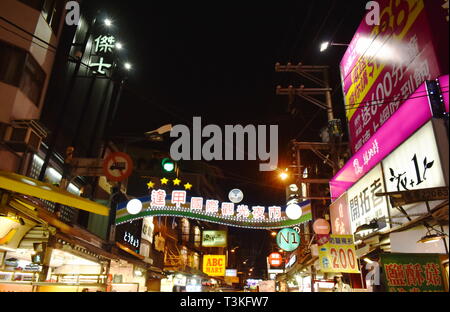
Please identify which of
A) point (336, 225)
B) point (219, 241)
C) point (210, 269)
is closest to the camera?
point (336, 225)

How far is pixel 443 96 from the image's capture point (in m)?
7.04

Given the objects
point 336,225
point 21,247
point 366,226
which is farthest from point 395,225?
point 21,247

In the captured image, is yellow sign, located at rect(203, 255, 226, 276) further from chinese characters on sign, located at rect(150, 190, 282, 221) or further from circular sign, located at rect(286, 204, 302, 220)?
circular sign, located at rect(286, 204, 302, 220)

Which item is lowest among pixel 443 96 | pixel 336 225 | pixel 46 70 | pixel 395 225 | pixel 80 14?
pixel 395 225

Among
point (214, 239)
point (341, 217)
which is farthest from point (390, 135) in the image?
point (214, 239)

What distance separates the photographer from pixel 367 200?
10.4 meters

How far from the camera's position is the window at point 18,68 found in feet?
40.3

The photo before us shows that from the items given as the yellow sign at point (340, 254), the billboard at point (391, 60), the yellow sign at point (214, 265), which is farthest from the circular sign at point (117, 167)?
the yellow sign at point (214, 265)

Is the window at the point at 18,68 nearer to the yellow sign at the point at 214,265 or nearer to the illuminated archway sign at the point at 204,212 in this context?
the illuminated archway sign at the point at 204,212

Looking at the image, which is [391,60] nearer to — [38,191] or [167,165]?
[167,165]

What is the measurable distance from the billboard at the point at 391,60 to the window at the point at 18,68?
12.8 m

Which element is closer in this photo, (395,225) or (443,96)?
(443,96)

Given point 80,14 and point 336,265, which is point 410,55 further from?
point 80,14

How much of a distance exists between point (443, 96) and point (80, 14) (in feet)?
55.4
